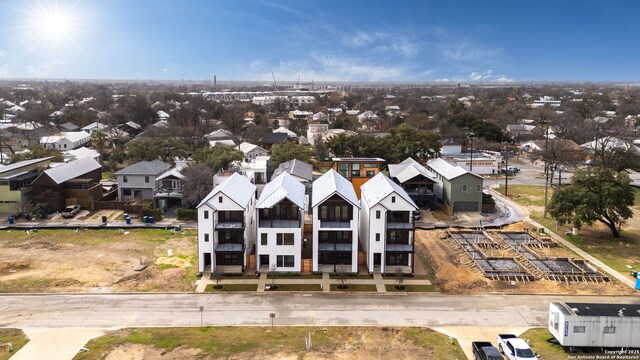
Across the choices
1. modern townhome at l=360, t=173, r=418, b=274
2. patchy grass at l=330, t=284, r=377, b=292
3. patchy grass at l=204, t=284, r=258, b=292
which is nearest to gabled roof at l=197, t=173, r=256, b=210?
patchy grass at l=204, t=284, r=258, b=292

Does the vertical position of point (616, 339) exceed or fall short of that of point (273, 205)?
it falls short

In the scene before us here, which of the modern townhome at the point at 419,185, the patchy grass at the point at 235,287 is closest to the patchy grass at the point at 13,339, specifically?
the patchy grass at the point at 235,287

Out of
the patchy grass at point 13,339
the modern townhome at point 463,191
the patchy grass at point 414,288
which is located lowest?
the patchy grass at point 13,339

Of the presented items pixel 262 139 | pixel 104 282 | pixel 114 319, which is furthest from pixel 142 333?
pixel 262 139

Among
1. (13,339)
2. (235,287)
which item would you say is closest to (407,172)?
(235,287)

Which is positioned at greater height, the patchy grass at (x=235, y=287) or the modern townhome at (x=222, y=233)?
the modern townhome at (x=222, y=233)

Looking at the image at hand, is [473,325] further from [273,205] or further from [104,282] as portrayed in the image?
[104,282]

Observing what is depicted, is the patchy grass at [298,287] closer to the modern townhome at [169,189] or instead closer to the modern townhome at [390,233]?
the modern townhome at [390,233]
